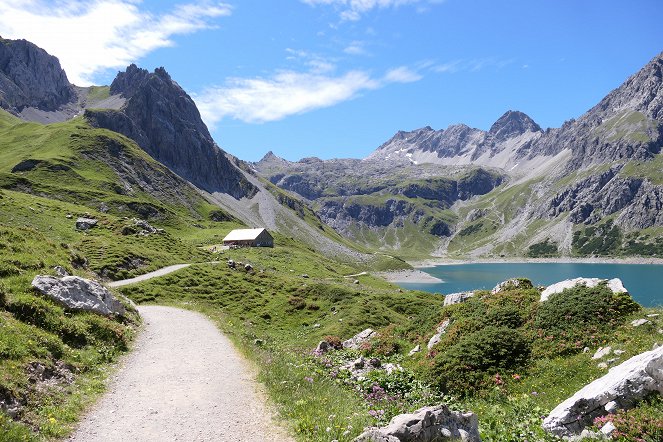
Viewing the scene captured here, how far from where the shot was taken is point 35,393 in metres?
13.2

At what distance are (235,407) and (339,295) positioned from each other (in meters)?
42.4

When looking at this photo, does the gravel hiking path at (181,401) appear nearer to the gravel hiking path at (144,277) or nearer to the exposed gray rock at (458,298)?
the exposed gray rock at (458,298)

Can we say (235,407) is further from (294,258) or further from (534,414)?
(294,258)

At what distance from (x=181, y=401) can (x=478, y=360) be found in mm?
14498

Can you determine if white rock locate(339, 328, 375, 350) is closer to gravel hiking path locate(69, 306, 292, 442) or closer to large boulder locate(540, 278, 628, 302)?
gravel hiking path locate(69, 306, 292, 442)

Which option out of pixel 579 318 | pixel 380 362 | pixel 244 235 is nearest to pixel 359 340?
pixel 380 362

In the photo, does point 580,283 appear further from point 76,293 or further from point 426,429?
point 76,293

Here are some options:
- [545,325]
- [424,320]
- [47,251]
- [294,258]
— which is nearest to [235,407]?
[545,325]

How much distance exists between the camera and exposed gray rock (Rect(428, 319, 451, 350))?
26.5 metres

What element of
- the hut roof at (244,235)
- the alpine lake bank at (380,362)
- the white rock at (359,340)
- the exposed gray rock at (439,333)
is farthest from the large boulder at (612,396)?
the hut roof at (244,235)

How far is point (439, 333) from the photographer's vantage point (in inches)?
1089

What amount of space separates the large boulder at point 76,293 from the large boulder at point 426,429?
18.1m

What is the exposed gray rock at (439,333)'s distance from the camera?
1043 inches

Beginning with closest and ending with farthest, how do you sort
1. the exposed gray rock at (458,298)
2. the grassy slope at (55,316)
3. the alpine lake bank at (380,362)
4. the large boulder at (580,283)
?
the grassy slope at (55,316)
the alpine lake bank at (380,362)
the large boulder at (580,283)
the exposed gray rock at (458,298)
